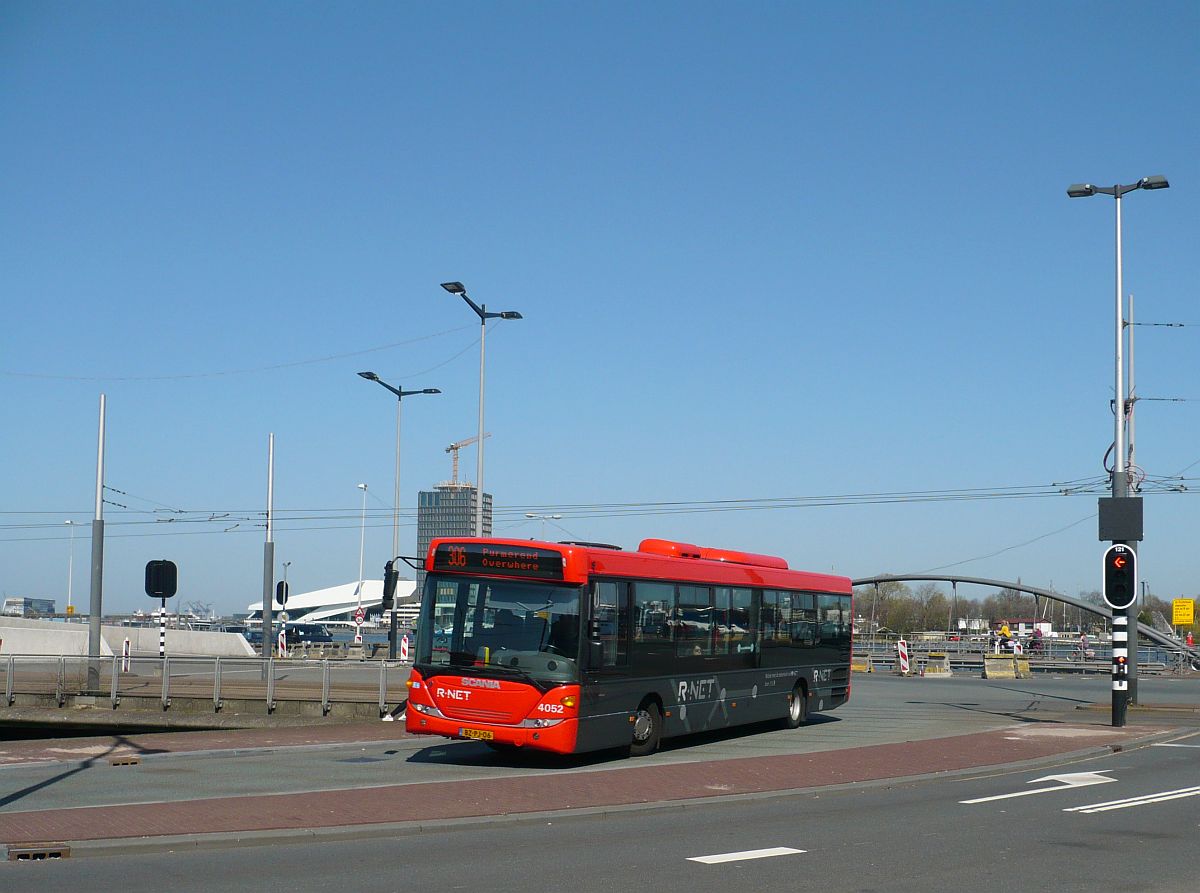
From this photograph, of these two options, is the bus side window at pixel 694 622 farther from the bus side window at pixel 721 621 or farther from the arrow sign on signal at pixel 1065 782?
the arrow sign on signal at pixel 1065 782

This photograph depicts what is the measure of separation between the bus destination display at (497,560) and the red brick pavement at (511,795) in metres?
2.64

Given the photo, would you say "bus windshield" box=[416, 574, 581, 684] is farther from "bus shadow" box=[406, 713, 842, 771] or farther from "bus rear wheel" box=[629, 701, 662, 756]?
"bus rear wheel" box=[629, 701, 662, 756]

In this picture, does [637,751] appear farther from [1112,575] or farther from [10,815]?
[1112,575]

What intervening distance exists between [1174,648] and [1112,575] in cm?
3422

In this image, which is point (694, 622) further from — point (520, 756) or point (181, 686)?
point (181, 686)

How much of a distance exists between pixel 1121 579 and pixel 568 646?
1205cm

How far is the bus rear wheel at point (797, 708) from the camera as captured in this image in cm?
2391

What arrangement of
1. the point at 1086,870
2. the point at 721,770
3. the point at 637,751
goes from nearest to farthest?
1. the point at 1086,870
2. the point at 721,770
3. the point at 637,751

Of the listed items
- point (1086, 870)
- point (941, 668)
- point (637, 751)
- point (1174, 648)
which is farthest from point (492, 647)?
point (1174, 648)

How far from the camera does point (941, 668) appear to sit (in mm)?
49781

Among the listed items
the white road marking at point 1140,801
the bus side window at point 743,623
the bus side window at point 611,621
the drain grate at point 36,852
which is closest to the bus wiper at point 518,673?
the bus side window at point 611,621

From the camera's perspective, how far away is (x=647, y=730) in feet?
61.7

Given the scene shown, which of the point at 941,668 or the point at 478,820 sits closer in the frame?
the point at 478,820

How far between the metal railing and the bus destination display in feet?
27.9
